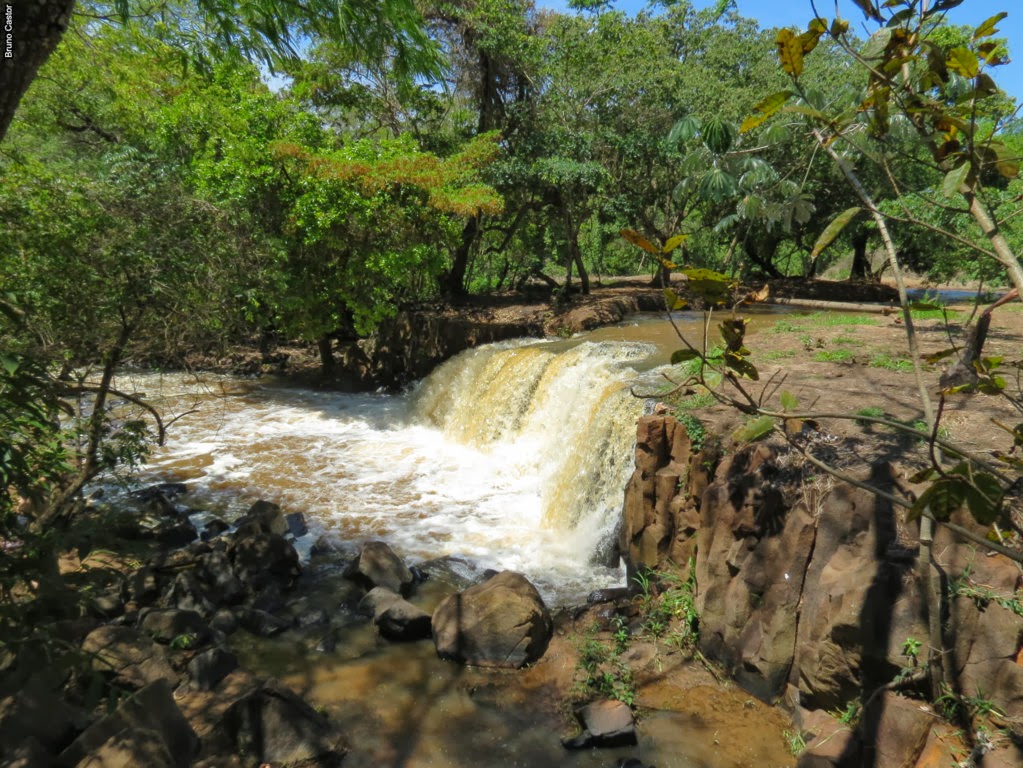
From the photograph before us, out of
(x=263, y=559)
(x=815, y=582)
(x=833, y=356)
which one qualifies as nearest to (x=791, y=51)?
(x=815, y=582)

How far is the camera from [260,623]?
18.7ft

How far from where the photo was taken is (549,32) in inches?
584

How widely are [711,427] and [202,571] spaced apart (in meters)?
5.35

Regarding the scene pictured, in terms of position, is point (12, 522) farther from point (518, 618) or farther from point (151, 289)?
point (518, 618)

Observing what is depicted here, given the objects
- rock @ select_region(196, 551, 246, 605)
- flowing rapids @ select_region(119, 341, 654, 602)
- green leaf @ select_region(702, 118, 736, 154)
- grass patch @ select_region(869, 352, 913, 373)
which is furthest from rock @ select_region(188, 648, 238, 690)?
grass patch @ select_region(869, 352, 913, 373)

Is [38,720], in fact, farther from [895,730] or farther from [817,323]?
[817,323]

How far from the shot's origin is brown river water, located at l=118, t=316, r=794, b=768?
174 inches

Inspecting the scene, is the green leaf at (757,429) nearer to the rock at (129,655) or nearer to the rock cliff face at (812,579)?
the rock cliff face at (812,579)

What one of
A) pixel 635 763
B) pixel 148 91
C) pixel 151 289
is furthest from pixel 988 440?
pixel 148 91

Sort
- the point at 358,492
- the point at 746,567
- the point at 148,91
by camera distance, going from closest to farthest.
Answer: the point at 746,567 → the point at 358,492 → the point at 148,91

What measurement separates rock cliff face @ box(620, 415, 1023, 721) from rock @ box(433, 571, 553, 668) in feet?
4.59

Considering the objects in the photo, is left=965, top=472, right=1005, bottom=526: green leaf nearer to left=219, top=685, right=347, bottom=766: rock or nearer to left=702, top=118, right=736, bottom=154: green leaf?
left=702, top=118, right=736, bottom=154: green leaf

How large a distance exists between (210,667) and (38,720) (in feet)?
4.34

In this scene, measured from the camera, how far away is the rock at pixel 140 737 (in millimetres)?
3342
